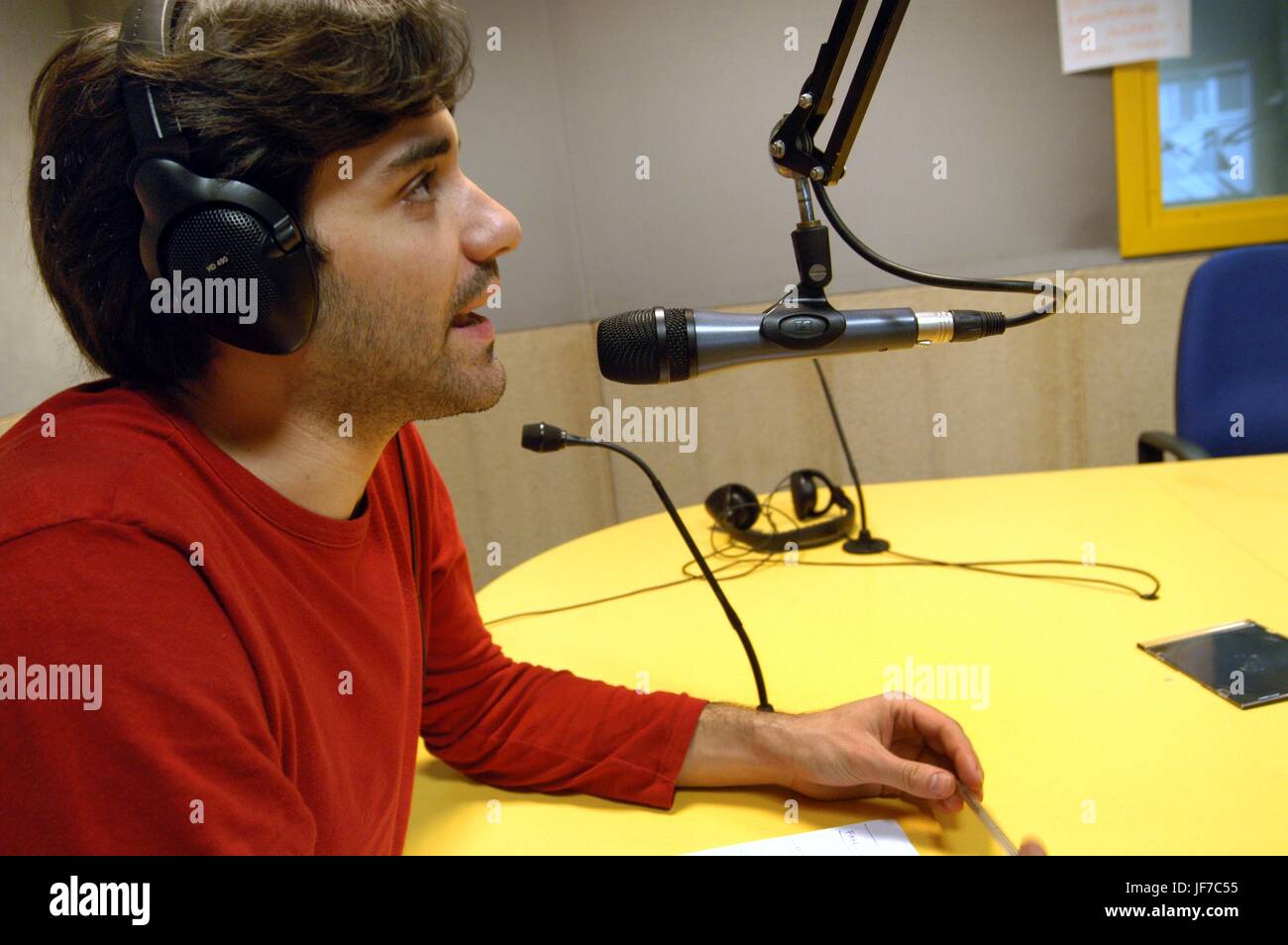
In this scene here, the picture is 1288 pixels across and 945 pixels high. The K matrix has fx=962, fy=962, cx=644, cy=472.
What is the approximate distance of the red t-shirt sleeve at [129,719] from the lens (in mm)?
524

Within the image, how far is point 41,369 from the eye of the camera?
186 centimetres

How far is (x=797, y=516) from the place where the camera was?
5.40ft

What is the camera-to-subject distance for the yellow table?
806 millimetres

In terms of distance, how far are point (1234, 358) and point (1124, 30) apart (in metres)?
1.00

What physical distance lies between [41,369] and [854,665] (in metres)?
1.64

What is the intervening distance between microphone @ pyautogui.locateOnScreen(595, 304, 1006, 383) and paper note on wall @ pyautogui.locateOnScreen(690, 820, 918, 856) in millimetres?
396

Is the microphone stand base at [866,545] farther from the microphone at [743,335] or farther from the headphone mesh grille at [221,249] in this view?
the headphone mesh grille at [221,249]

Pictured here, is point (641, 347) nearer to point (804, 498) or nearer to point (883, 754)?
point (883, 754)

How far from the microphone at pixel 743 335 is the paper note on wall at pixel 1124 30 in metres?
2.06

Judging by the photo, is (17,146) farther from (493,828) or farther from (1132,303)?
(1132,303)

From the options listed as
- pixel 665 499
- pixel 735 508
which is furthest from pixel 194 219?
pixel 735 508

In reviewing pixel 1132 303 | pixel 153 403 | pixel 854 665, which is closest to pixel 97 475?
pixel 153 403
